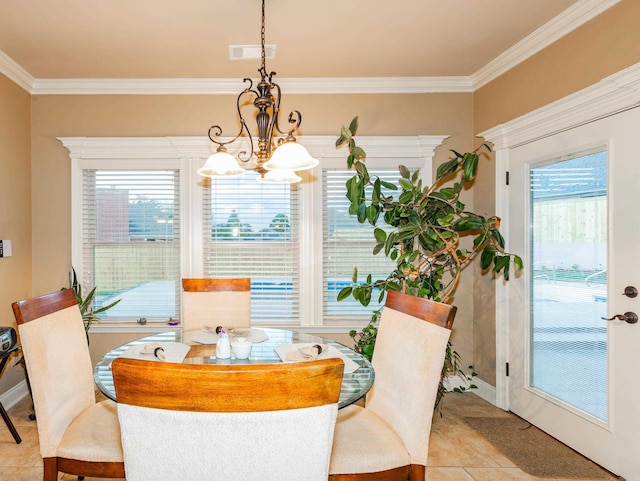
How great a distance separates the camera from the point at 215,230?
3.41m

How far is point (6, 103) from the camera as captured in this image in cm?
301

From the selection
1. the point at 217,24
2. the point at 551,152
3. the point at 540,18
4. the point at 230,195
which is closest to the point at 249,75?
the point at 217,24

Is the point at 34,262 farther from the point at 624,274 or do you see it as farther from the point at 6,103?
the point at 624,274

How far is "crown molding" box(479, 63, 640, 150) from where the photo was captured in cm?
202

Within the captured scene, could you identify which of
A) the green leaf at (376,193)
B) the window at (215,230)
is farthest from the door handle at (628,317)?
the window at (215,230)

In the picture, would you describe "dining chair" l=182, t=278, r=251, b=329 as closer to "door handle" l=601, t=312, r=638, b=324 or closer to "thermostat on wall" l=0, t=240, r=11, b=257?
"thermostat on wall" l=0, t=240, r=11, b=257

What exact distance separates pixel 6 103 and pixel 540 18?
3.92 meters

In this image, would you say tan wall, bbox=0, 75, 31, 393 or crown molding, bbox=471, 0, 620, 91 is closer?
crown molding, bbox=471, 0, 620, 91

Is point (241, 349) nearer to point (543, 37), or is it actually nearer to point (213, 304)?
point (213, 304)

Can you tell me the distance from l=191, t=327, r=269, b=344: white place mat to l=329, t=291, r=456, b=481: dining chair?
67 centimetres

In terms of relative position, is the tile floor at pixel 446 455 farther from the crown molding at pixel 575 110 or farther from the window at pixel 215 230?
the crown molding at pixel 575 110

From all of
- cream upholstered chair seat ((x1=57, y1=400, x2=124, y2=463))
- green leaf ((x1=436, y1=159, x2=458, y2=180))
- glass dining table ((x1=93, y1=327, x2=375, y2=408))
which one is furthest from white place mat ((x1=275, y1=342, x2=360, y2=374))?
green leaf ((x1=436, y1=159, x2=458, y2=180))

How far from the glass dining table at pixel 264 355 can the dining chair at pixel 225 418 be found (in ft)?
1.87

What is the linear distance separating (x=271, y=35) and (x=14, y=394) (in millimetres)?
3378
